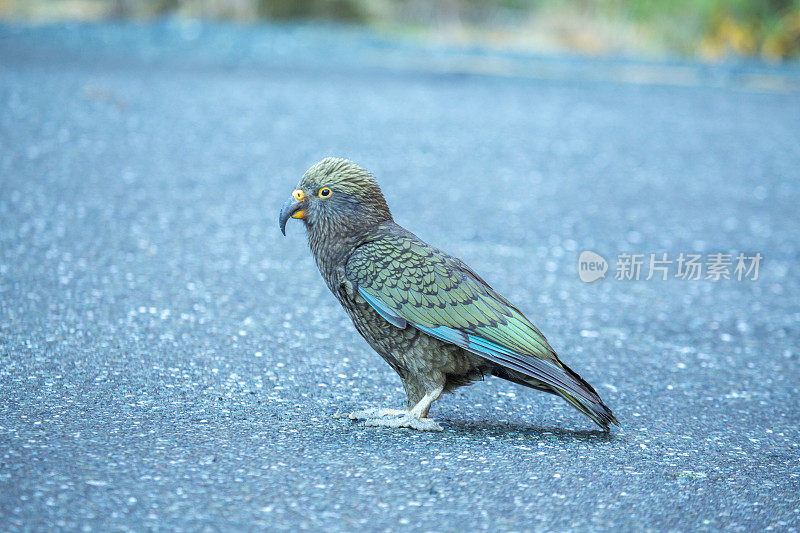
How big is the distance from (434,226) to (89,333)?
307cm

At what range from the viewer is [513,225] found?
23.0 ft

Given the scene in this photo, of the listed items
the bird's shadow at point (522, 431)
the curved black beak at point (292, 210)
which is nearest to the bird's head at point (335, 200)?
the curved black beak at point (292, 210)

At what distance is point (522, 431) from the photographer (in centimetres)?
366

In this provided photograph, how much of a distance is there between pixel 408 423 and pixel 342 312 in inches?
66.0

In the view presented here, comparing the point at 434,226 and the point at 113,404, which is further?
the point at 434,226

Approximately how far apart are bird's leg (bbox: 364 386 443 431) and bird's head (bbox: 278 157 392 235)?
73 cm

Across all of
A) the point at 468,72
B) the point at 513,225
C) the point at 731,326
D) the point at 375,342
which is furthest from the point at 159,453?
the point at 468,72

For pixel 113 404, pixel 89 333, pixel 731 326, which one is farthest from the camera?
pixel 731 326

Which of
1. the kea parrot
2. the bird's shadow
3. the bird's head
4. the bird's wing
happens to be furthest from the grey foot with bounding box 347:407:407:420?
the bird's head

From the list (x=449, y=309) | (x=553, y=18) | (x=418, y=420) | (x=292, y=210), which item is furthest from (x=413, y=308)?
(x=553, y=18)

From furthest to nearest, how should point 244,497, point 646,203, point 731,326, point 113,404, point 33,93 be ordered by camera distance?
point 33,93
point 646,203
point 731,326
point 113,404
point 244,497

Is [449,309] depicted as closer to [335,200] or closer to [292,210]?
[335,200]

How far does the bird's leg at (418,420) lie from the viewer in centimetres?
357

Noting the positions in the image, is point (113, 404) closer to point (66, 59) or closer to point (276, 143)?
point (276, 143)
